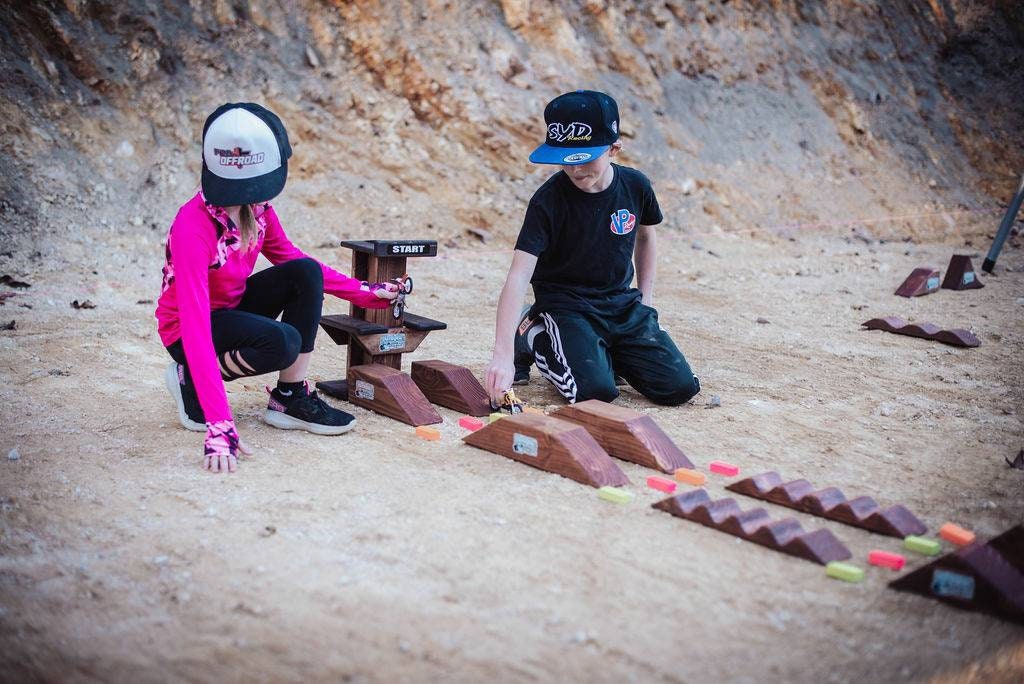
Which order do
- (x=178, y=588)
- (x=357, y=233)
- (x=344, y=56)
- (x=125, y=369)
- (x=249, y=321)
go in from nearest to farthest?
1. (x=178, y=588)
2. (x=249, y=321)
3. (x=125, y=369)
4. (x=357, y=233)
5. (x=344, y=56)

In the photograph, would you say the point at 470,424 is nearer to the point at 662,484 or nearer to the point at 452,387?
the point at 452,387

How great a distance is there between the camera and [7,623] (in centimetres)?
266

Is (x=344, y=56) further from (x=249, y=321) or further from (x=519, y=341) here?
(x=249, y=321)

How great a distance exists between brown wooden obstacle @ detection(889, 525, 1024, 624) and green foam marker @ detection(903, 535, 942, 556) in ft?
0.93

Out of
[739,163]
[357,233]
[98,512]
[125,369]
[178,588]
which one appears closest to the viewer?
[178,588]

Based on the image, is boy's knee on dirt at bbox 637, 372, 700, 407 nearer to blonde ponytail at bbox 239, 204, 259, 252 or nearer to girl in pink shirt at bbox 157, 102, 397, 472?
girl in pink shirt at bbox 157, 102, 397, 472

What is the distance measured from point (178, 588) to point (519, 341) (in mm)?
2740

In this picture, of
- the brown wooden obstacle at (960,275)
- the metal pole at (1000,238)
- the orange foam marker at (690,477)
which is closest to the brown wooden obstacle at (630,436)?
the orange foam marker at (690,477)

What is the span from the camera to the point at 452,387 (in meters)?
Result: 4.80

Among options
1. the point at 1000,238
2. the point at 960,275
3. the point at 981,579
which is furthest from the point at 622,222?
the point at 1000,238

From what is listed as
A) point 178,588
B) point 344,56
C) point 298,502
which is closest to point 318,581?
point 178,588

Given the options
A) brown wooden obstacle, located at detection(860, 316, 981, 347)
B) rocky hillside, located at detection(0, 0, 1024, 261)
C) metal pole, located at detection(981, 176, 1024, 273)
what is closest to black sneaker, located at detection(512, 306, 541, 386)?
brown wooden obstacle, located at detection(860, 316, 981, 347)

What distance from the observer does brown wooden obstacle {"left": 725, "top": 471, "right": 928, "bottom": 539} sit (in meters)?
3.47

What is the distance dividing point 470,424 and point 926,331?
3.66 metres
